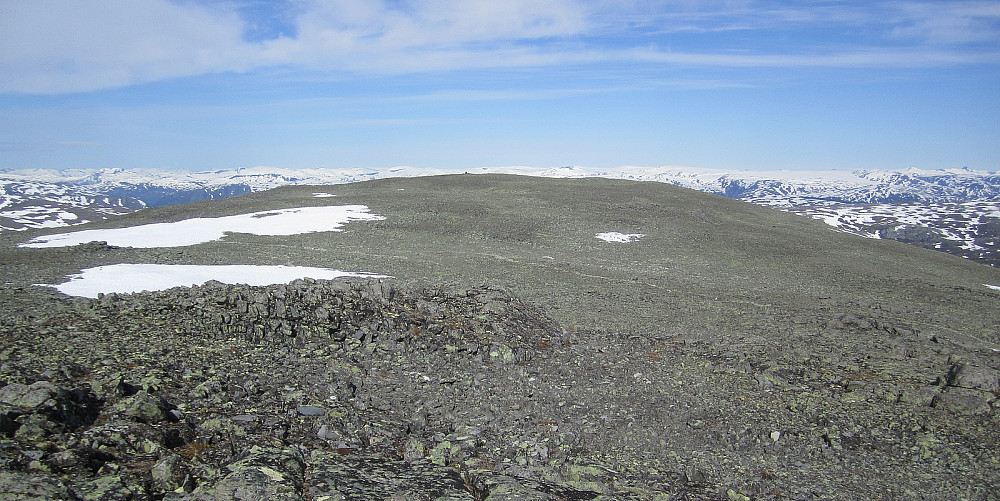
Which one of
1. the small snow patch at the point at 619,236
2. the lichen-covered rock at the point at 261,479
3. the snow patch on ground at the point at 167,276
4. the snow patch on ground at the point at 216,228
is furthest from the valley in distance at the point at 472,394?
the small snow patch at the point at 619,236

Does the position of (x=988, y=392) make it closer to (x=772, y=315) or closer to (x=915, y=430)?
(x=915, y=430)

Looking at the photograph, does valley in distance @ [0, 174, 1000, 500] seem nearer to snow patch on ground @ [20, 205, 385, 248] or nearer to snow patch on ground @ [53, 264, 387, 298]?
snow patch on ground @ [53, 264, 387, 298]

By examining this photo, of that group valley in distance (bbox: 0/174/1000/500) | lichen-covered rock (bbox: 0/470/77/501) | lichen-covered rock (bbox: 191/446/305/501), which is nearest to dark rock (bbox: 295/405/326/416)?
valley in distance (bbox: 0/174/1000/500)

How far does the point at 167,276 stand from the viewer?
16.5 metres

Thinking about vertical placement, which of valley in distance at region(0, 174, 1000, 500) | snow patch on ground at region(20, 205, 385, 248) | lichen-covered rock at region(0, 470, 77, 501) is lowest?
valley in distance at region(0, 174, 1000, 500)

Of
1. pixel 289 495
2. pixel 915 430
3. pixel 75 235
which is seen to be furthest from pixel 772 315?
pixel 75 235

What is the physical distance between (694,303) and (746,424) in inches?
416

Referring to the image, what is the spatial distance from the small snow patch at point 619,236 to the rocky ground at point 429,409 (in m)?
20.3

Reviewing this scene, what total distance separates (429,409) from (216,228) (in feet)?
82.6

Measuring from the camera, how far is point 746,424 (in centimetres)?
870

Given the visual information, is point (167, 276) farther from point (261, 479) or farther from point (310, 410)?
point (261, 479)

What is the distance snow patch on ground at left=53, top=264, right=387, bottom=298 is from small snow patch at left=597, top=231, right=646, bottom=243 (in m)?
17.4

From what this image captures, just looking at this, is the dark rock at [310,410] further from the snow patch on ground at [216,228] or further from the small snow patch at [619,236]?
the small snow patch at [619,236]

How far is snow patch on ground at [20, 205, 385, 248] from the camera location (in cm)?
2408
